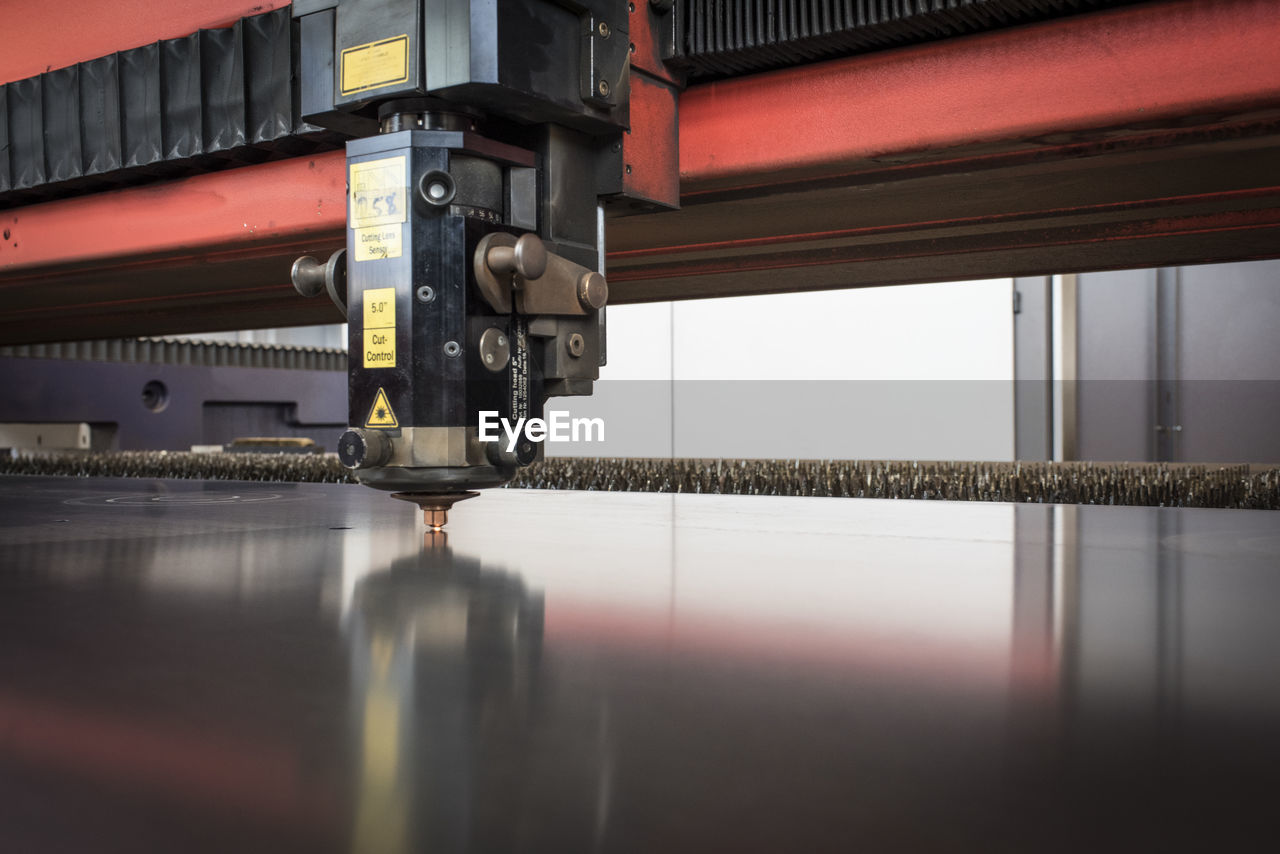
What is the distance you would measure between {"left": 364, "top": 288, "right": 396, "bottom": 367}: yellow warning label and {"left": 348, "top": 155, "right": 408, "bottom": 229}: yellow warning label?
5cm

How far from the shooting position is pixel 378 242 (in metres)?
0.70

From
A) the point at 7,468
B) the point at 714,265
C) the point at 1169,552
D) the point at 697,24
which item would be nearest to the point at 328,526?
the point at 697,24

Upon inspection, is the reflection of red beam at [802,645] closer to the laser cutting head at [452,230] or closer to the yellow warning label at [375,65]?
the laser cutting head at [452,230]

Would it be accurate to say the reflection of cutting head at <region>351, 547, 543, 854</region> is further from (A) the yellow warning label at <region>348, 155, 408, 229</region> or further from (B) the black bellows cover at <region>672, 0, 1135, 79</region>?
(B) the black bellows cover at <region>672, 0, 1135, 79</region>

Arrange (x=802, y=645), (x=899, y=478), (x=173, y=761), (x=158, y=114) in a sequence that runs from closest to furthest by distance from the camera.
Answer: (x=173, y=761) → (x=802, y=645) → (x=158, y=114) → (x=899, y=478)

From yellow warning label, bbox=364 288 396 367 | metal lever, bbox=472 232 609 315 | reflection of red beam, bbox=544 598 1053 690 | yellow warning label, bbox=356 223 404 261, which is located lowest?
reflection of red beam, bbox=544 598 1053 690

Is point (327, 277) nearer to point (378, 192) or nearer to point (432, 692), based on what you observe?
point (378, 192)

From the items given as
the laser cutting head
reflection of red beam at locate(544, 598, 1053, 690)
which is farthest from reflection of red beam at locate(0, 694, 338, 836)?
the laser cutting head

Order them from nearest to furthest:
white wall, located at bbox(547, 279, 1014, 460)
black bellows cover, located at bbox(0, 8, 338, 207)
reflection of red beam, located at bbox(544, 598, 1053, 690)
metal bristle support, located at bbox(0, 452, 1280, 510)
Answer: reflection of red beam, located at bbox(544, 598, 1053, 690)
black bellows cover, located at bbox(0, 8, 338, 207)
metal bristle support, located at bbox(0, 452, 1280, 510)
white wall, located at bbox(547, 279, 1014, 460)

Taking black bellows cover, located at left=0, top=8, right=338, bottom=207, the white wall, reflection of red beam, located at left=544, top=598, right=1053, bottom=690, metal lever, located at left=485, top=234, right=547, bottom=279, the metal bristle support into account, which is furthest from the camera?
the white wall

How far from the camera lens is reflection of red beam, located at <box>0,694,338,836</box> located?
0.88 feet

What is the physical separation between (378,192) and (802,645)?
45 cm

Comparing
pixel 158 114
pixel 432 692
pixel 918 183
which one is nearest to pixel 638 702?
pixel 432 692

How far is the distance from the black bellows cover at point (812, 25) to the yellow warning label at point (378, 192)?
1.32 ft
